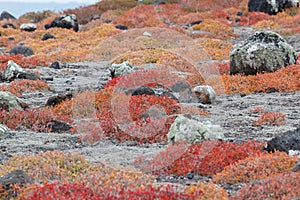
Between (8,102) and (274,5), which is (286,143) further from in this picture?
(274,5)

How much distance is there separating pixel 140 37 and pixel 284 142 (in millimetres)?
18538

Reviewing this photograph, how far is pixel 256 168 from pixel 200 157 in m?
1.05

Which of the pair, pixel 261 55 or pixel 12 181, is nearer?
pixel 12 181

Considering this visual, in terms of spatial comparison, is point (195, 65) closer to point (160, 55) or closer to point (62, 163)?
point (160, 55)

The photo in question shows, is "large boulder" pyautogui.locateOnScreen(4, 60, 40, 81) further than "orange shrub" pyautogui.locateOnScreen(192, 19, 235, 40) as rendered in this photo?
No

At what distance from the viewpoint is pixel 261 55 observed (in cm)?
1648

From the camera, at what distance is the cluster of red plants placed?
7.88m

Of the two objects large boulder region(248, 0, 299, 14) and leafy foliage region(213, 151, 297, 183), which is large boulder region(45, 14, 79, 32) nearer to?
large boulder region(248, 0, 299, 14)

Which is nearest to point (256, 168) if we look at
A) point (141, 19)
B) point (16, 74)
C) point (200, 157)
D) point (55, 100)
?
point (200, 157)

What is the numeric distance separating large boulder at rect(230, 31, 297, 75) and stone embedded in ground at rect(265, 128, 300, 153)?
8341 mm

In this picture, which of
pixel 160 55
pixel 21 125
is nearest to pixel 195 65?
pixel 160 55

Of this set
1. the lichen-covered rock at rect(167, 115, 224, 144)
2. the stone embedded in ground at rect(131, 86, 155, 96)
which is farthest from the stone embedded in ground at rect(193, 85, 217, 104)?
the lichen-covered rock at rect(167, 115, 224, 144)

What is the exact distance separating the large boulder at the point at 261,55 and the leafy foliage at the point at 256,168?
30.0 feet

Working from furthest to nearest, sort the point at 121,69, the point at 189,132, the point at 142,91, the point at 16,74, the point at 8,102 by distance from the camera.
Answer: the point at 16,74 → the point at 121,69 → the point at 142,91 → the point at 8,102 → the point at 189,132
